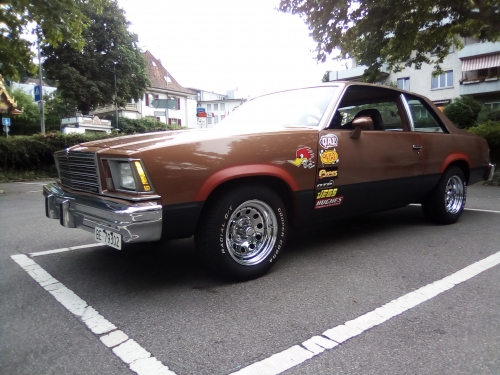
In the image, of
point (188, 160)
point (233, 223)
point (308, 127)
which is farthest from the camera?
point (308, 127)

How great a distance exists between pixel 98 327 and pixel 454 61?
38.9 metres

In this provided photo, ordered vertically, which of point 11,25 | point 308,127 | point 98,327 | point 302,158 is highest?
point 11,25

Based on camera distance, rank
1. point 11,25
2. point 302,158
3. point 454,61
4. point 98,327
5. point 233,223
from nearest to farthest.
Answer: point 98,327, point 233,223, point 302,158, point 11,25, point 454,61

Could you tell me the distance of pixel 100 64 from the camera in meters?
35.7

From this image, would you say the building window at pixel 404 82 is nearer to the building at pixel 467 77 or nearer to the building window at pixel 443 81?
the building at pixel 467 77

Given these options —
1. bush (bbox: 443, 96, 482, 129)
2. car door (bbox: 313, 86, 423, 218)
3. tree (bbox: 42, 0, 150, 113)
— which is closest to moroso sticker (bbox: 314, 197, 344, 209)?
car door (bbox: 313, 86, 423, 218)

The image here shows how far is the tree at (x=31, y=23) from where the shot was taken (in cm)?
828

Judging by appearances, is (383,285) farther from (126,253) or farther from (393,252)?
(126,253)

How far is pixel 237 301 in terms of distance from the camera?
9.36ft

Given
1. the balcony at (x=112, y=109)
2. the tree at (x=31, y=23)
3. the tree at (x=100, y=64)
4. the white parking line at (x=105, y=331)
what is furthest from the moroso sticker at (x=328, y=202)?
the balcony at (x=112, y=109)

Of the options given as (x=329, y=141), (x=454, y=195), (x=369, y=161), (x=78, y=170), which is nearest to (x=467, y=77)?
(x=454, y=195)

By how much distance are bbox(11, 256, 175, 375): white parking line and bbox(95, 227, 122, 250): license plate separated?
442 millimetres

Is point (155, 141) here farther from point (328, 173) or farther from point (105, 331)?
point (328, 173)

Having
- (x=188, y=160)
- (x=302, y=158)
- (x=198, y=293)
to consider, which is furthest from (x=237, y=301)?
(x=302, y=158)
